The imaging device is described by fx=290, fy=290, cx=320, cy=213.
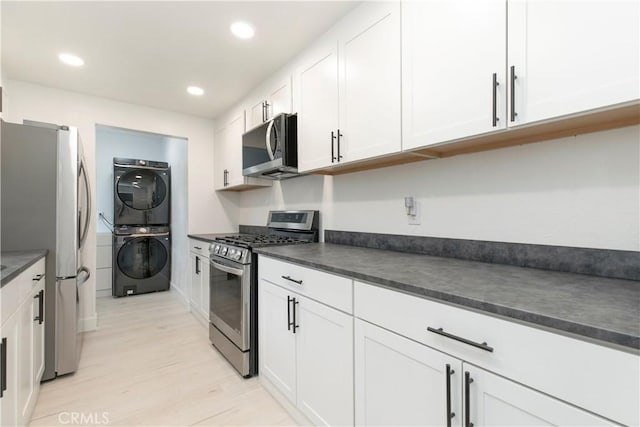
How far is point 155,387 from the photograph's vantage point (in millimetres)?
1943

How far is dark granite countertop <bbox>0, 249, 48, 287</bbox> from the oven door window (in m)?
1.09

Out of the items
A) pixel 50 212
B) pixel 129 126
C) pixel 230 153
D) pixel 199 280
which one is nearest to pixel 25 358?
pixel 50 212

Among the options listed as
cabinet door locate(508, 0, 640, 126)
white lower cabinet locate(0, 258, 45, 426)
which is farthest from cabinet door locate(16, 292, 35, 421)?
cabinet door locate(508, 0, 640, 126)

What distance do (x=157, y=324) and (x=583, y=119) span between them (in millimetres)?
3664

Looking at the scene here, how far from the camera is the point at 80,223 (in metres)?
2.21

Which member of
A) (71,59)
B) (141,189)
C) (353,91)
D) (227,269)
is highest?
(71,59)

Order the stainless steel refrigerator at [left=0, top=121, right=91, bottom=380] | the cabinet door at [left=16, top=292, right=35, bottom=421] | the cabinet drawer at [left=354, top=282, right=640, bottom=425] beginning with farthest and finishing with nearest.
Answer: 1. the stainless steel refrigerator at [left=0, top=121, right=91, bottom=380]
2. the cabinet door at [left=16, top=292, right=35, bottom=421]
3. the cabinet drawer at [left=354, top=282, right=640, bottom=425]

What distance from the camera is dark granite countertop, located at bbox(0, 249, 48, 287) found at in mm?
1190

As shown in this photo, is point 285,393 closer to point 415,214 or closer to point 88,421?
point 88,421

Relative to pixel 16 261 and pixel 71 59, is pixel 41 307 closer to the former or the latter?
pixel 16 261

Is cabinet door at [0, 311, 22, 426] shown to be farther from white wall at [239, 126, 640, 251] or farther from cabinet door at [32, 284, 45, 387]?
white wall at [239, 126, 640, 251]

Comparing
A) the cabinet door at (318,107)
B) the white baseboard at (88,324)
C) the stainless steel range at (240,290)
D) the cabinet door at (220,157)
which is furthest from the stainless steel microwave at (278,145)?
the white baseboard at (88,324)

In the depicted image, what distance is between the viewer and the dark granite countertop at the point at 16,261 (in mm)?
1190

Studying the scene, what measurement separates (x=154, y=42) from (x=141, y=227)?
2.93 metres
